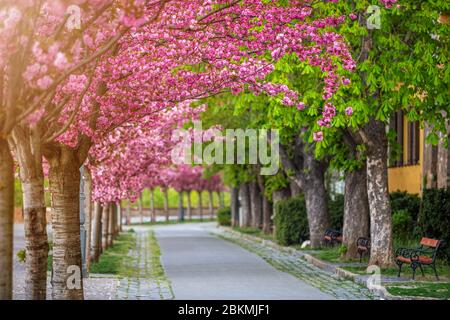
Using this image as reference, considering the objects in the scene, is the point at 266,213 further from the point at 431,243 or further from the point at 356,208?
the point at 431,243

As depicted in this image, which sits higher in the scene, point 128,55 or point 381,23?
point 381,23

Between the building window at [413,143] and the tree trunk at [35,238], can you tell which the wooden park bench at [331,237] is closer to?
the building window at [413,143]

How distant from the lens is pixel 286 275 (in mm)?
22641

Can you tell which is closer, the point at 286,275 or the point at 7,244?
the point at 7,244

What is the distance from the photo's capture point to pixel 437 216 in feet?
80.9

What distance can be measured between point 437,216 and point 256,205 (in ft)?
88.8

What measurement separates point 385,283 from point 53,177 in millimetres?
7158

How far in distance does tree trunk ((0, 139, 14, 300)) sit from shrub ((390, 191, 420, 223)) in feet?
64.4

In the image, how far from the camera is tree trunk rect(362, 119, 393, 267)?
906 inches

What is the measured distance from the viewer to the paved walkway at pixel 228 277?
17734 millimetres

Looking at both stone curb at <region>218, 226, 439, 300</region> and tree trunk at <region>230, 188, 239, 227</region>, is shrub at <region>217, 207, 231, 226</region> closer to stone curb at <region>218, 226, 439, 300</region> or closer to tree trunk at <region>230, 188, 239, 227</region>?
tree trunk at <region>230, 188, 239, 227</region>

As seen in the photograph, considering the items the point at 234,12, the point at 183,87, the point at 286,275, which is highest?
the point at 234,12
